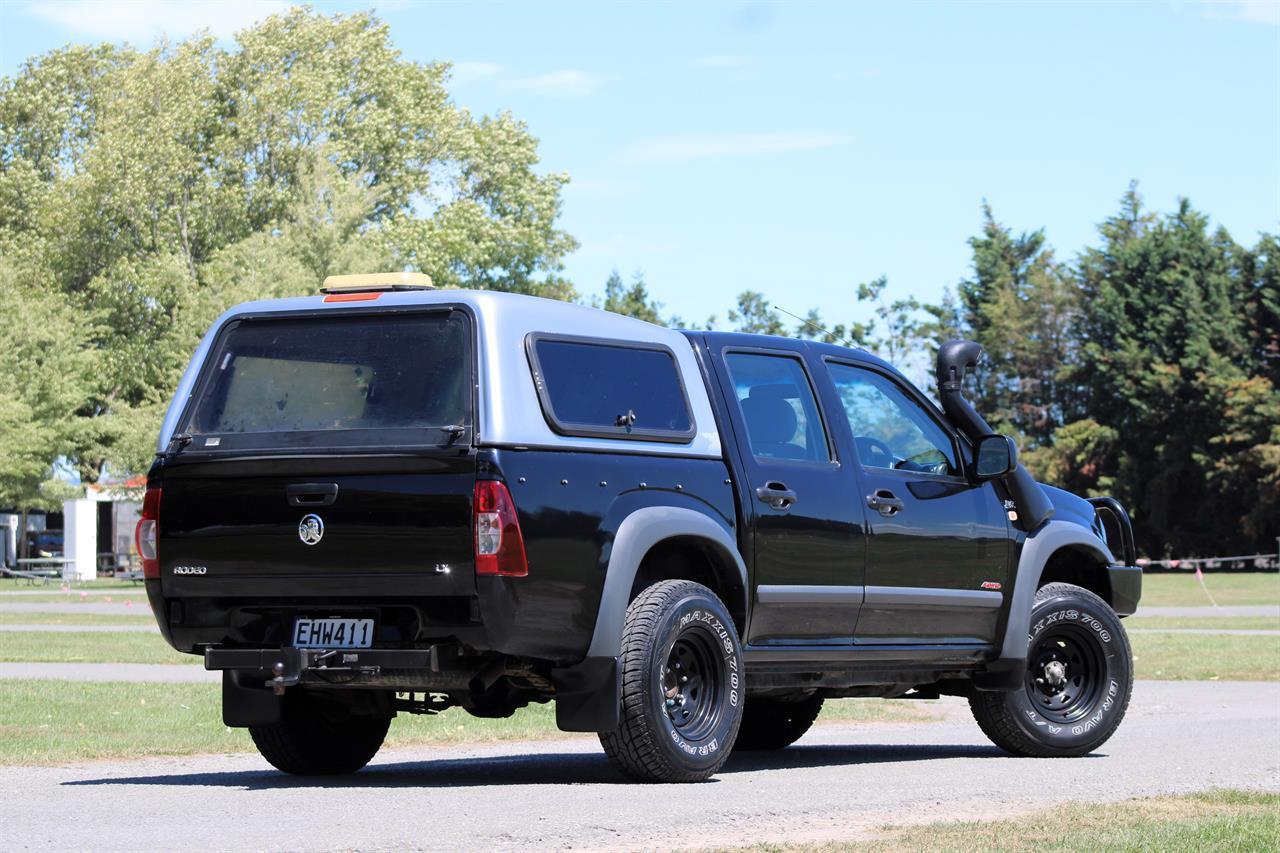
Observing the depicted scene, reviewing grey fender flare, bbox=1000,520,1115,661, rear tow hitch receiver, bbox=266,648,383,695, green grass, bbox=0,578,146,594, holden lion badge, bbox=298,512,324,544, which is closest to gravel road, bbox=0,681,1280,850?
rear tow hitch receiver, bbox=266,648,383,695

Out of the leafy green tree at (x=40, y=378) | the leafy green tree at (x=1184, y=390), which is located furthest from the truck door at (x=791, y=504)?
the leafy green tree at (x=1184, y=390)

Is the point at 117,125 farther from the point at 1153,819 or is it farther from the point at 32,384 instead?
the point at 1153,819

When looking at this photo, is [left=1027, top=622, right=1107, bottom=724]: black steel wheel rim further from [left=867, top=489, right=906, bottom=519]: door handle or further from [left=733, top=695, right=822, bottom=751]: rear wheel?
[left=867, top=489, right=906, bottom=519]: door handle

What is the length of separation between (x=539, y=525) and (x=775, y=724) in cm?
379

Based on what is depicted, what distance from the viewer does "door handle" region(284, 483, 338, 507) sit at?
8938mm

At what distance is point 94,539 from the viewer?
57.8 m

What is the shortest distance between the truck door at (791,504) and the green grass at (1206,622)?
2022cm

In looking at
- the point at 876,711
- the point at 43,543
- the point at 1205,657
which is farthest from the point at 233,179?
the point at 876,711

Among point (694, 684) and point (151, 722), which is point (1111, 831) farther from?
point (151, 722)

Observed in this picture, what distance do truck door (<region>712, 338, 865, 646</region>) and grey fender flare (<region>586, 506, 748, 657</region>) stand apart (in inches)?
25.9

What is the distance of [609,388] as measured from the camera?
31.4 feet

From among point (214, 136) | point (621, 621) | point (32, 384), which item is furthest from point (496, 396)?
point (214, 136)

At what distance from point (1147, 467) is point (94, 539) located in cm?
3932

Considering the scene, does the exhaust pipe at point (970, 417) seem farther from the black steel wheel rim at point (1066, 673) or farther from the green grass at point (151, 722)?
the green grass at point (151, 722)
